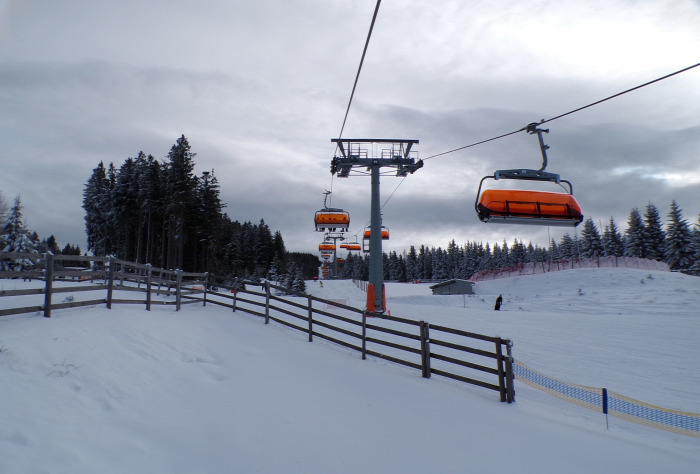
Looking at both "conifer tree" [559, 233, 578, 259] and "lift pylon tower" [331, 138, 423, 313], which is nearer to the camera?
"lift pylon tower" [331, 138, 423, 313]

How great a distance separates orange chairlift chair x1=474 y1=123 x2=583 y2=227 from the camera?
10.3m

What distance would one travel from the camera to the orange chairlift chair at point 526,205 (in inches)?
406

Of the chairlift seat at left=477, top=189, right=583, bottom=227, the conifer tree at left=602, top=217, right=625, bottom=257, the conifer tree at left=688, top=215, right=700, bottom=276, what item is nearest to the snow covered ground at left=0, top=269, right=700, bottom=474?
the chairlift seat at left=477, top=189, right=583, bottom=227

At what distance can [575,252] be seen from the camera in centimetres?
8731

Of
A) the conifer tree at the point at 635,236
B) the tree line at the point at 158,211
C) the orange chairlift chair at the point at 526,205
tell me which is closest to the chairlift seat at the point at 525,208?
the orange chairlift chair at the point at 526,205

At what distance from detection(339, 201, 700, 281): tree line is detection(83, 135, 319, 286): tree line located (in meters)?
45.9

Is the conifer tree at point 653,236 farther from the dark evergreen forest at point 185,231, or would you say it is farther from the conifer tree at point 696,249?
the conifer tree at point 696,249

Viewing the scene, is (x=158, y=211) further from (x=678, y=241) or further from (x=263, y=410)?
(x=678, y=241)

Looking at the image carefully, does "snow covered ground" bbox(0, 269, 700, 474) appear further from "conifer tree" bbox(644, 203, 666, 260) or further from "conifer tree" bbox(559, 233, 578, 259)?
"conifer tree" bbox(559, 233, 578, 259)

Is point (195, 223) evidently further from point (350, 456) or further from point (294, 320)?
point (350, 456)

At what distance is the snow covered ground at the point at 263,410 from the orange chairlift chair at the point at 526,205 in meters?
4.34

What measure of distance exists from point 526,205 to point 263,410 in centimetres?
823

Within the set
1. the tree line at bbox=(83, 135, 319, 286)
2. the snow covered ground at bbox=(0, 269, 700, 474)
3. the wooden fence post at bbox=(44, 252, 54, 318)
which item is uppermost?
the tree line at bbox=(83, 135, 319, 286)

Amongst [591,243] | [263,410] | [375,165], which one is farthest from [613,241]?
[263,410]
